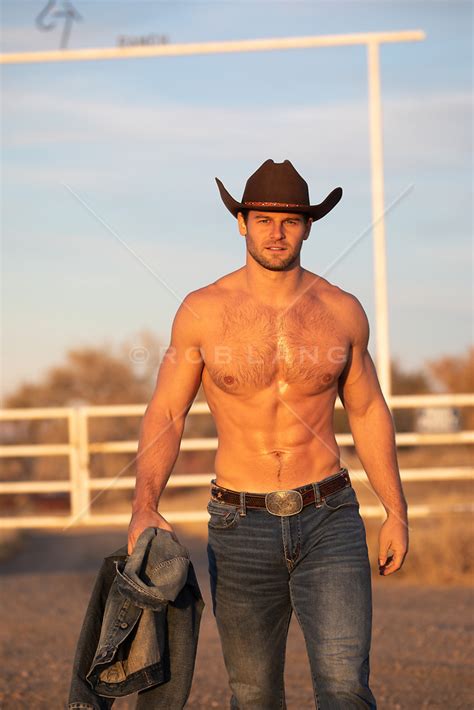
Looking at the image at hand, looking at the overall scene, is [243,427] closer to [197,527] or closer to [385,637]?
[385,637]

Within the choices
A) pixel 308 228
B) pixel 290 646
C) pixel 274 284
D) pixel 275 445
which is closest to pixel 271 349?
pixel 274 284

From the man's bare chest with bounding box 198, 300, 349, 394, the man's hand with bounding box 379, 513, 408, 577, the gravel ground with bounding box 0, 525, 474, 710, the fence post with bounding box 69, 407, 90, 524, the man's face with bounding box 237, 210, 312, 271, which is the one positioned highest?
the man's face with bounding box 237, 210, 312, 271

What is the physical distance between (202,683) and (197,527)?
1045 cm

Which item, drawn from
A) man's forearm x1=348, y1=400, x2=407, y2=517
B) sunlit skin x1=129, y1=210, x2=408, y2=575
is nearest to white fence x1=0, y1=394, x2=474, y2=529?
man's forearm x1=348, y1=400, x2=407, y2=517

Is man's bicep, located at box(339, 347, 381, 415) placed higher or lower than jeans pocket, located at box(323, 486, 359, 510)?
higher

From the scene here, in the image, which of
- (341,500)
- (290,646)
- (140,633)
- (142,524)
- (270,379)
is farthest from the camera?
(290,646)

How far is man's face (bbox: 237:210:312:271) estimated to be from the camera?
15.4 ft

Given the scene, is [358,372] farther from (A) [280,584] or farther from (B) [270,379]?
(A) [280,584]

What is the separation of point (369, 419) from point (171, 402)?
0.78 metres

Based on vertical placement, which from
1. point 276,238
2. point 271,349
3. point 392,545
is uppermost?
point 276,238

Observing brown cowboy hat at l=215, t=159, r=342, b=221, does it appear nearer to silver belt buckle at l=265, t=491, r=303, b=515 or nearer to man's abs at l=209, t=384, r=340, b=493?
man's abs at l=209, t=384, r=340, b=493

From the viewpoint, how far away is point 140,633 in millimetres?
4355

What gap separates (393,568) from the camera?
4.63 m

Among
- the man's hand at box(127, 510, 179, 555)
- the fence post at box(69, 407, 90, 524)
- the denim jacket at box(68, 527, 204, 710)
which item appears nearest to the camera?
the denim jacket at box(68, 527, 204, 710)
